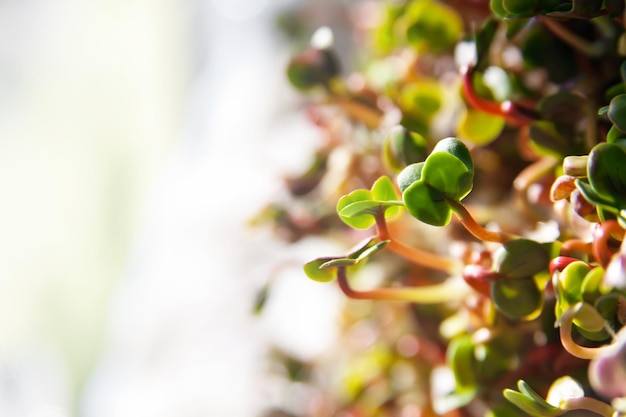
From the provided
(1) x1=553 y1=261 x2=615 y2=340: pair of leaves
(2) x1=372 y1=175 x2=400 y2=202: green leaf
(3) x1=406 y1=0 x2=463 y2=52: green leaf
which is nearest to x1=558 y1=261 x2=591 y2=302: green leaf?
(1) x1=553 y1=261 x2=615 y2=340: pair of leaves

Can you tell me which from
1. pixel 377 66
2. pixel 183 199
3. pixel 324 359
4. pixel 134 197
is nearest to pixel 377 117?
pixel 377 66

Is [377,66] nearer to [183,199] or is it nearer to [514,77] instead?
[514,77]

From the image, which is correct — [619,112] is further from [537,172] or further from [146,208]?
[146,208]

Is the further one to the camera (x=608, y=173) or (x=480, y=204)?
(x=480, y=204)

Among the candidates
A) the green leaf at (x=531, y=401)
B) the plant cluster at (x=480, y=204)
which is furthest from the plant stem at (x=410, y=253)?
the green leaf at (x=531, y=401)

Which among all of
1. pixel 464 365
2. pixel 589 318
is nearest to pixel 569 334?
pixel 589 318

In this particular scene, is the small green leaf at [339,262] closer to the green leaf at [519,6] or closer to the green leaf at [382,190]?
the green leaf at [382,190]

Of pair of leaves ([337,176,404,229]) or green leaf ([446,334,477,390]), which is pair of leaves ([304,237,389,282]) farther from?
green leaf ([446,334,477,390])
